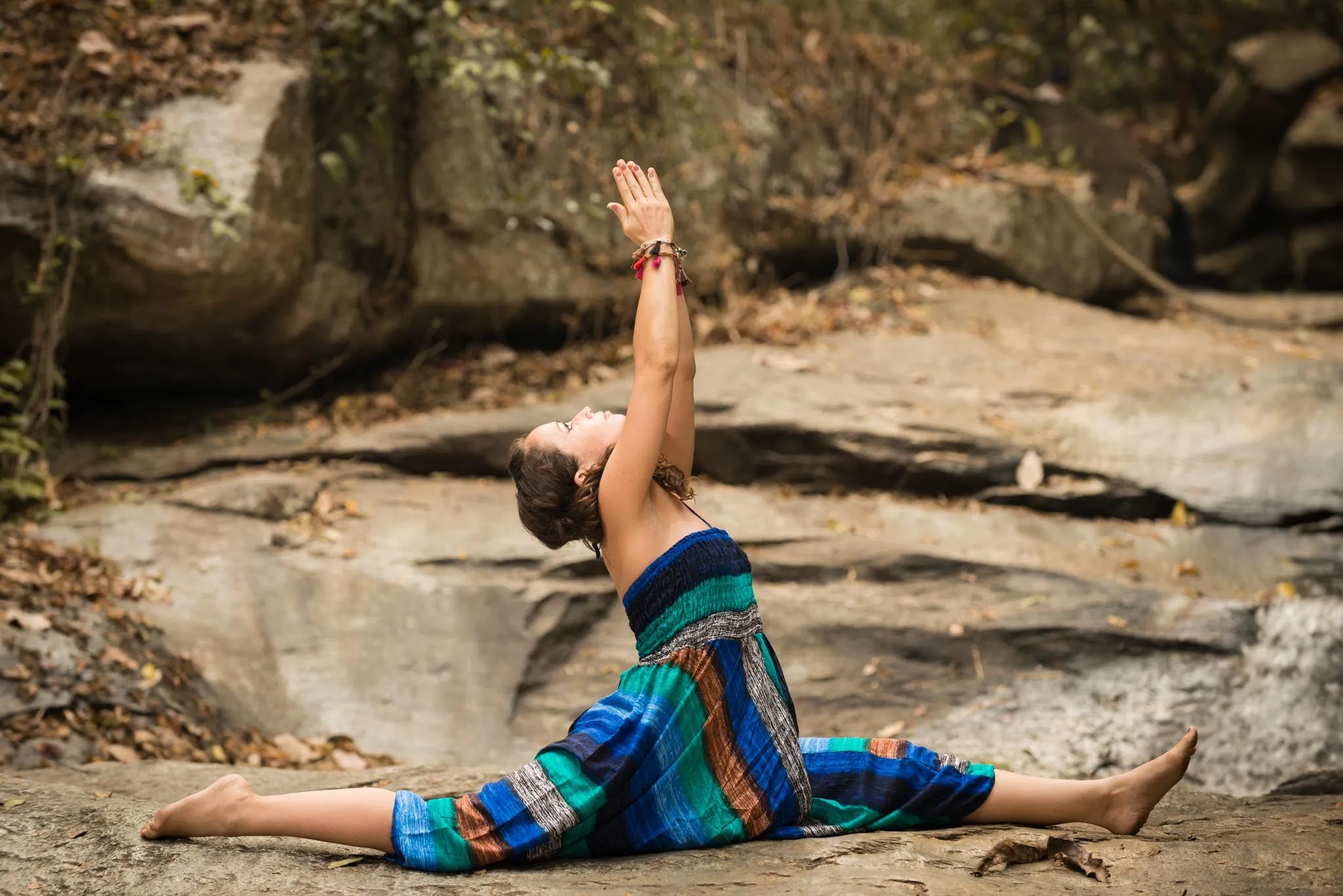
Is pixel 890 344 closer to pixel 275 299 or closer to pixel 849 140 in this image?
pixel 849 140

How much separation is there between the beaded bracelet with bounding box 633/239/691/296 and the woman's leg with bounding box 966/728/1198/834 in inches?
60.7

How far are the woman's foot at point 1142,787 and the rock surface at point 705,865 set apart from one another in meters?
0.06

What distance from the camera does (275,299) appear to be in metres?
6.17

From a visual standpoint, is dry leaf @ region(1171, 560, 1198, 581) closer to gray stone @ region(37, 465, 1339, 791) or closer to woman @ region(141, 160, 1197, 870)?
gray stone @ region(37, 465, 1339, 791)

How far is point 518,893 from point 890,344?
538cm

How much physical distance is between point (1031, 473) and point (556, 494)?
12.3 feet

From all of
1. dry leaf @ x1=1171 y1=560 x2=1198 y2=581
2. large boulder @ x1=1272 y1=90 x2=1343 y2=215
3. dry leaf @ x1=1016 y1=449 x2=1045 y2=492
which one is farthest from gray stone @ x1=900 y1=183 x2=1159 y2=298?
dry leaf @ x1=1171 y1=560 x2=1198 y2=581

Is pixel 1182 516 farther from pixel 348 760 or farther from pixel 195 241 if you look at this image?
pixel 195 241

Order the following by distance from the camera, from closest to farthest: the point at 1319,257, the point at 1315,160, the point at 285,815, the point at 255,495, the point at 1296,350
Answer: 1. the point at 285,815
2. the point at 255,495
3. the point at 1296,350
4. the point at 1315,160
5. the point at 1319,257

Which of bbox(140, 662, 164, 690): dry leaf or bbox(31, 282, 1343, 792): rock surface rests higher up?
bbox(31, 282, 1343, 792): rock surface

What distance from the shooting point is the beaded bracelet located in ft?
9.12

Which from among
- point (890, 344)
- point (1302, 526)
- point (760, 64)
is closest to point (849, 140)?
point (760, 64)

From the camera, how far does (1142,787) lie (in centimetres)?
288

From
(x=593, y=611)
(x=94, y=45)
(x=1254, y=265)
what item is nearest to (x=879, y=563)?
(x=593, y=611)
